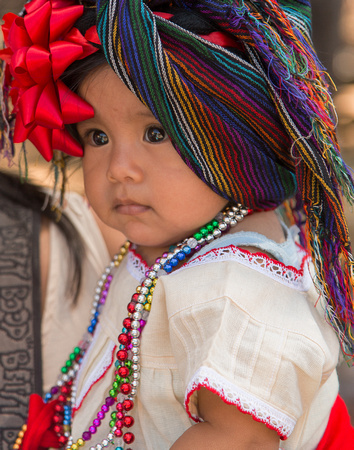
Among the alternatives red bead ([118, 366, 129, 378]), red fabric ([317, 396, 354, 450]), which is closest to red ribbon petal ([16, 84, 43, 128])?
red bead ([118, 366, 129, 378])

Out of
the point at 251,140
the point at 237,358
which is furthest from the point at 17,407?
the point at 251,140

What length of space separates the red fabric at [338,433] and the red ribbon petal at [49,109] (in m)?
0.71

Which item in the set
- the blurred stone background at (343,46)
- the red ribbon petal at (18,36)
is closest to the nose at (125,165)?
the red ribbon petal at (18,36)

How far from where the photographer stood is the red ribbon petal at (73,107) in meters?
0.90

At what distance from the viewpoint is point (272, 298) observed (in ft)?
2.66

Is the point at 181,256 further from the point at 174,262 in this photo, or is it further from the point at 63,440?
the point at 63,440

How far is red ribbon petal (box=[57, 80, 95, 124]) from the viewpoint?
905mm

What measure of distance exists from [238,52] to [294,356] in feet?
1.47

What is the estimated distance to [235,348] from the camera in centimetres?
75

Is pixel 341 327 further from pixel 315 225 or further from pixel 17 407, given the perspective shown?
pixel 17 407

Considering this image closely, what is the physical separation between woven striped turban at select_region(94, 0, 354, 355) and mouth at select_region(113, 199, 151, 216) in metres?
0.11

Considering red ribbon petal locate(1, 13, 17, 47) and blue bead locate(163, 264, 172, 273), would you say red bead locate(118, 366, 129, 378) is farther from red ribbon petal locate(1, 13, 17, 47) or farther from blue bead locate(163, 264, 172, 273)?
red ribbon petal locate(1, 13, 17, 47)

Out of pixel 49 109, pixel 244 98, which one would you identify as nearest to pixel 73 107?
pixel 49 109

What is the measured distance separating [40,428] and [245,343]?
51 cm
